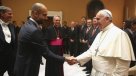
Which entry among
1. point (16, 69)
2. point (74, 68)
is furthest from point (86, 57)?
point (74, 68)

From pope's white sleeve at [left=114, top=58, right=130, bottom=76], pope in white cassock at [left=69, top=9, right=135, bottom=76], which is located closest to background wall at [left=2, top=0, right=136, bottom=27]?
pope in white cassock at [left=69, top=9, right=135, bottom=76]

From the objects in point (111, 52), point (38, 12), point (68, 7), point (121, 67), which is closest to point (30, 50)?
point (38, 12)

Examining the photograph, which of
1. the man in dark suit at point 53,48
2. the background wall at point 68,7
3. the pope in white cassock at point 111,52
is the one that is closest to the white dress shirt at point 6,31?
the man in dark suit at point 53,48

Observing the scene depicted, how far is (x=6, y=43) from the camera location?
486cm

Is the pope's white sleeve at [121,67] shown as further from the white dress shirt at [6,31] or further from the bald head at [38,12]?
the white dress shirt at [6,31]

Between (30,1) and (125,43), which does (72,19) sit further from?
(125,43)

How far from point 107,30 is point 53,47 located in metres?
2.27

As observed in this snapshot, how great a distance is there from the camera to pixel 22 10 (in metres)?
15.8

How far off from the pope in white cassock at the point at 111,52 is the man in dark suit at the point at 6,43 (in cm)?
171

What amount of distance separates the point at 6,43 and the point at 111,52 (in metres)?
2.03

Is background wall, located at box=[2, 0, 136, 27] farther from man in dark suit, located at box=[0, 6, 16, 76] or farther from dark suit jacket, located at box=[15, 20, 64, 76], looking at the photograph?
dark suit jacket, located at box=[15, 20, 64, 76]

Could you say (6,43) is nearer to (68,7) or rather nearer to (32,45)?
(32,45)

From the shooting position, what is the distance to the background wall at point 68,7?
1583 centimetres

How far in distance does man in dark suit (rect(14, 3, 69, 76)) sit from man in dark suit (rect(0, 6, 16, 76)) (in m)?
1.15
